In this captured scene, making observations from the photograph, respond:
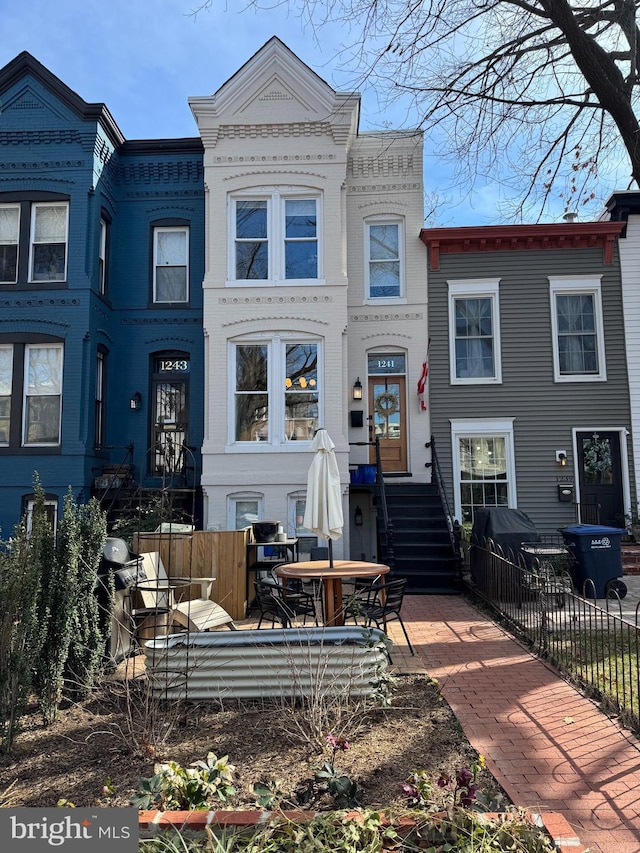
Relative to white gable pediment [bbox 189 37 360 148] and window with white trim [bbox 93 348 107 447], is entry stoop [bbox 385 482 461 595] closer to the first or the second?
window with white trim [bbox 93 348 107 447]

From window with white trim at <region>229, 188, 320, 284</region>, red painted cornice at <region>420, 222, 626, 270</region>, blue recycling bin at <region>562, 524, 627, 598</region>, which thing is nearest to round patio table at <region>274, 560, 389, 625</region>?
blue recycling bin at <region>562, 524, 627, 598</region>

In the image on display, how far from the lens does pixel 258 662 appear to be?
194 inches

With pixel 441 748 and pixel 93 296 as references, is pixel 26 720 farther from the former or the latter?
pixel 93 296

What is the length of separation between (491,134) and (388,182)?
22.3 feet

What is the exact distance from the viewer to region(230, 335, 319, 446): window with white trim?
12.8 m

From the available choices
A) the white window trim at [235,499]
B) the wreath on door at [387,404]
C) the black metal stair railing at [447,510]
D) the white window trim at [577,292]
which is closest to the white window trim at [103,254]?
the white window trim at [235,499]

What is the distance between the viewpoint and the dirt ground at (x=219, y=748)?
361cm

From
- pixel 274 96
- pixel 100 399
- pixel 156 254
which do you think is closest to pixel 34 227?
pixel 156 254

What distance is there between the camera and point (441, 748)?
13.7ft

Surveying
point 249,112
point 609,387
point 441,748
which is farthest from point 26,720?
point 609,387

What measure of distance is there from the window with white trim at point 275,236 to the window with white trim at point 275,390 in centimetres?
153

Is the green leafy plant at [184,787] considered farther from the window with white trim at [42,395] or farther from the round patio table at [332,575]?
the window with white trim at [42,395]

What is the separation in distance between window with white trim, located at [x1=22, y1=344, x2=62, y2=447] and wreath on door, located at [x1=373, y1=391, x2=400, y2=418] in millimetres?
6926

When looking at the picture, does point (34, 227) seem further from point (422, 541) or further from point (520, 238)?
point (520, 238)
